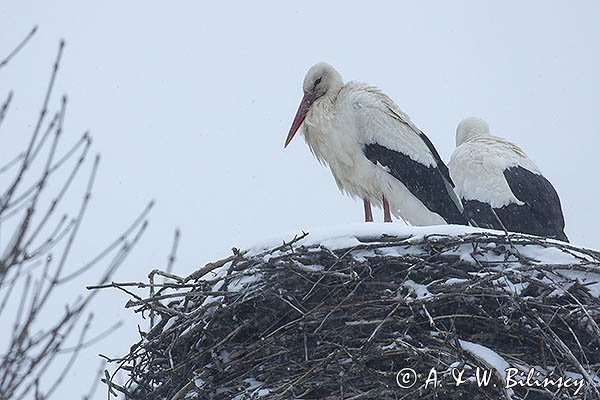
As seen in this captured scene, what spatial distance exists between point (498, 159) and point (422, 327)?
9.00 ft

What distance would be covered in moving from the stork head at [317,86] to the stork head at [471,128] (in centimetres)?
100

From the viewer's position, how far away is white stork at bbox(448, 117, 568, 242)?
6203mm

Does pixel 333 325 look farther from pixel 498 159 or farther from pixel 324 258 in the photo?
pixel 498 159

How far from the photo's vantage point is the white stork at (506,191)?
6.20m

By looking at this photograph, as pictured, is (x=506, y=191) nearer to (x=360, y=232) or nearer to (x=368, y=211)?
(x=368, y=211)

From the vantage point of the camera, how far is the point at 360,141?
21.1 feet

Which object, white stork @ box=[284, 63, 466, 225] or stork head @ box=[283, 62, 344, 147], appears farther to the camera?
stork head @ box=[283, 62, 344, 147]

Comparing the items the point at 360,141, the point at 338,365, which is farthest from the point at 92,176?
the point at 360,141

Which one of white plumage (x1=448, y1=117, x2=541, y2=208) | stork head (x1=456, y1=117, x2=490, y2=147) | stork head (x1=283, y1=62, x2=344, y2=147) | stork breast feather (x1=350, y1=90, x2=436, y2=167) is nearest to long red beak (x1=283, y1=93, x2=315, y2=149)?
stork head (x1=283, y1=62, x2=344, y2=147)

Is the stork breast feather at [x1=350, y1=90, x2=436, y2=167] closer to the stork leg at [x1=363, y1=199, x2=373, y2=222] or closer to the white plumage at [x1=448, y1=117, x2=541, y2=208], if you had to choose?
the white plumage at [x1=448, y1=117, x2=541, y2=208]

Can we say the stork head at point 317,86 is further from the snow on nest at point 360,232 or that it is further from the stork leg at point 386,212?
the snow on nest at point 360,232

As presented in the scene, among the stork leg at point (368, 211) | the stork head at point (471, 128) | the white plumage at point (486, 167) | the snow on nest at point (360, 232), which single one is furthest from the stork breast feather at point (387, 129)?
the snow on nest at point (360, 232)

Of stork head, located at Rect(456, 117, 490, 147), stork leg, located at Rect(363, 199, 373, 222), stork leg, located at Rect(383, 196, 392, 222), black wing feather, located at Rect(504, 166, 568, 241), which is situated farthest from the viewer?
stork head, located at Rect(456, 117, 490, 147)

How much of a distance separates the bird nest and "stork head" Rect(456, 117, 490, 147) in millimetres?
3133
